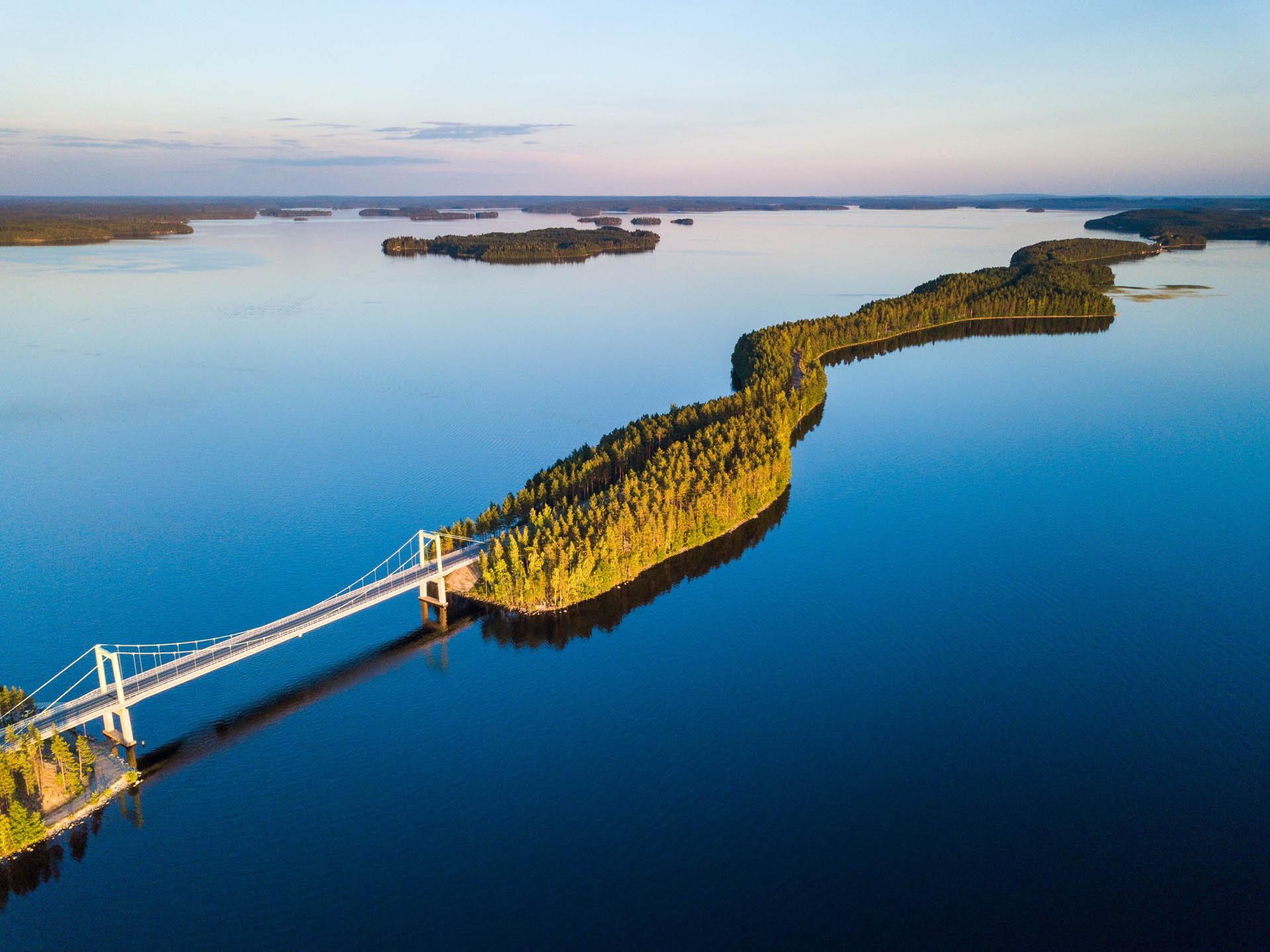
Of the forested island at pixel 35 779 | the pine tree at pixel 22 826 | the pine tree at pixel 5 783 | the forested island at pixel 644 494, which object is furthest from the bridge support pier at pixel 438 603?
the pine tree at pixel 5 783

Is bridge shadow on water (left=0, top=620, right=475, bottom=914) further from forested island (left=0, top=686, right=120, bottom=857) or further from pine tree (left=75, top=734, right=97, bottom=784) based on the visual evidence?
pine tree (left=75, top=734, right=97, bottom=784)

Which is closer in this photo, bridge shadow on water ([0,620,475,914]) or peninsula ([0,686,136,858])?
bridge shadow on water ([0,620,475,914])

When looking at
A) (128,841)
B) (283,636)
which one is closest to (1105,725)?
(283,636)

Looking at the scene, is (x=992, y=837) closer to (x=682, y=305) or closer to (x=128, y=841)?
(x=128, y=841)

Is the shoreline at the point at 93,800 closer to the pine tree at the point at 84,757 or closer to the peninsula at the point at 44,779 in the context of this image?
the peninsula at the point at 44,779

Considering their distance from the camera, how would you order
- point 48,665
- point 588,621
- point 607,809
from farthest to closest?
point 588,621, point 48,665, point 607,809

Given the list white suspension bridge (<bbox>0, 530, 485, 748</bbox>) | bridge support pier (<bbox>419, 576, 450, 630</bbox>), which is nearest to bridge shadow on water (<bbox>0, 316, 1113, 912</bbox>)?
bridge support pier (<bbox>419, 576, 450, 630</bbox>)
